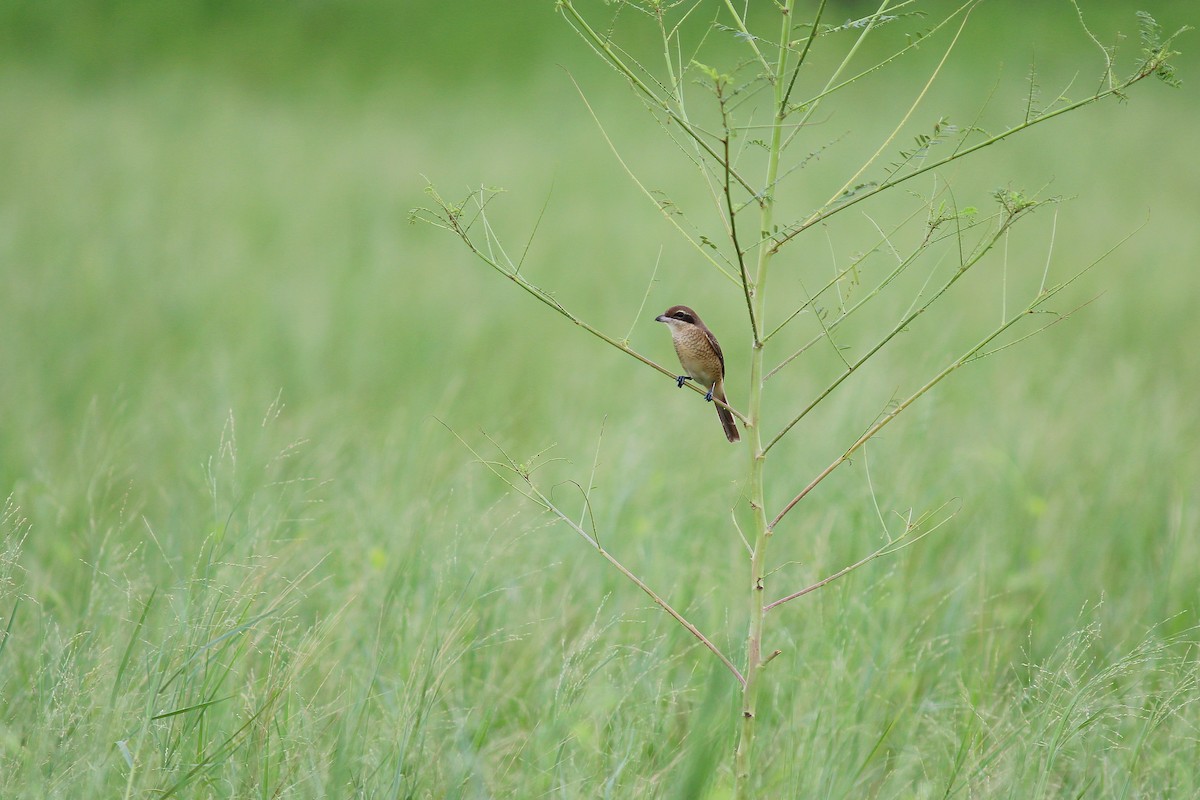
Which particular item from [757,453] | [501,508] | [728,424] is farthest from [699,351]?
[501,508]

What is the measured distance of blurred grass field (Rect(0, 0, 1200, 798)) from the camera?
1.79m

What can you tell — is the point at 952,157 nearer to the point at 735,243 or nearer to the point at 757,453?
the point at 735,243

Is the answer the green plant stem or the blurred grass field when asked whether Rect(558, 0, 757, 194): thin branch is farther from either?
the blurred grass field

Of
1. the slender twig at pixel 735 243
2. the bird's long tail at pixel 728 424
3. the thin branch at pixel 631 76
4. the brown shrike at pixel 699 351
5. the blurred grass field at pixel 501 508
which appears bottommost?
the blurred grass field at pixel 501 508

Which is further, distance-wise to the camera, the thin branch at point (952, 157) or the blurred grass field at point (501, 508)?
the blurred grass field at point (501, 508)

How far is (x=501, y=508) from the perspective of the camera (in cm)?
311

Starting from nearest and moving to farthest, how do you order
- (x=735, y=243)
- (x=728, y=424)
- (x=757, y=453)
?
1. (x=735, y=243)
2. (x=757, y=453)
3. (x=728, y=424)

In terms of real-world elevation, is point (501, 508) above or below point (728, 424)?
below

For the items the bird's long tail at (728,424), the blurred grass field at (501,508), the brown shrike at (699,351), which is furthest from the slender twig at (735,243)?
the brown shrike at (699,351)

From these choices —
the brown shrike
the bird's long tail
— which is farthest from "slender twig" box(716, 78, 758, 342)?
the brown shrike

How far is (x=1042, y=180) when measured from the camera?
9.13 m

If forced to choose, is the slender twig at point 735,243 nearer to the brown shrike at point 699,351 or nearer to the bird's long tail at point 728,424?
the bird's long tail at point 728,424

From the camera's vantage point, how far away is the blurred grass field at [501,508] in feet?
5.86

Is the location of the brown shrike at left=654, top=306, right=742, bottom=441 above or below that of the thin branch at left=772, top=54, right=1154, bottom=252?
below
